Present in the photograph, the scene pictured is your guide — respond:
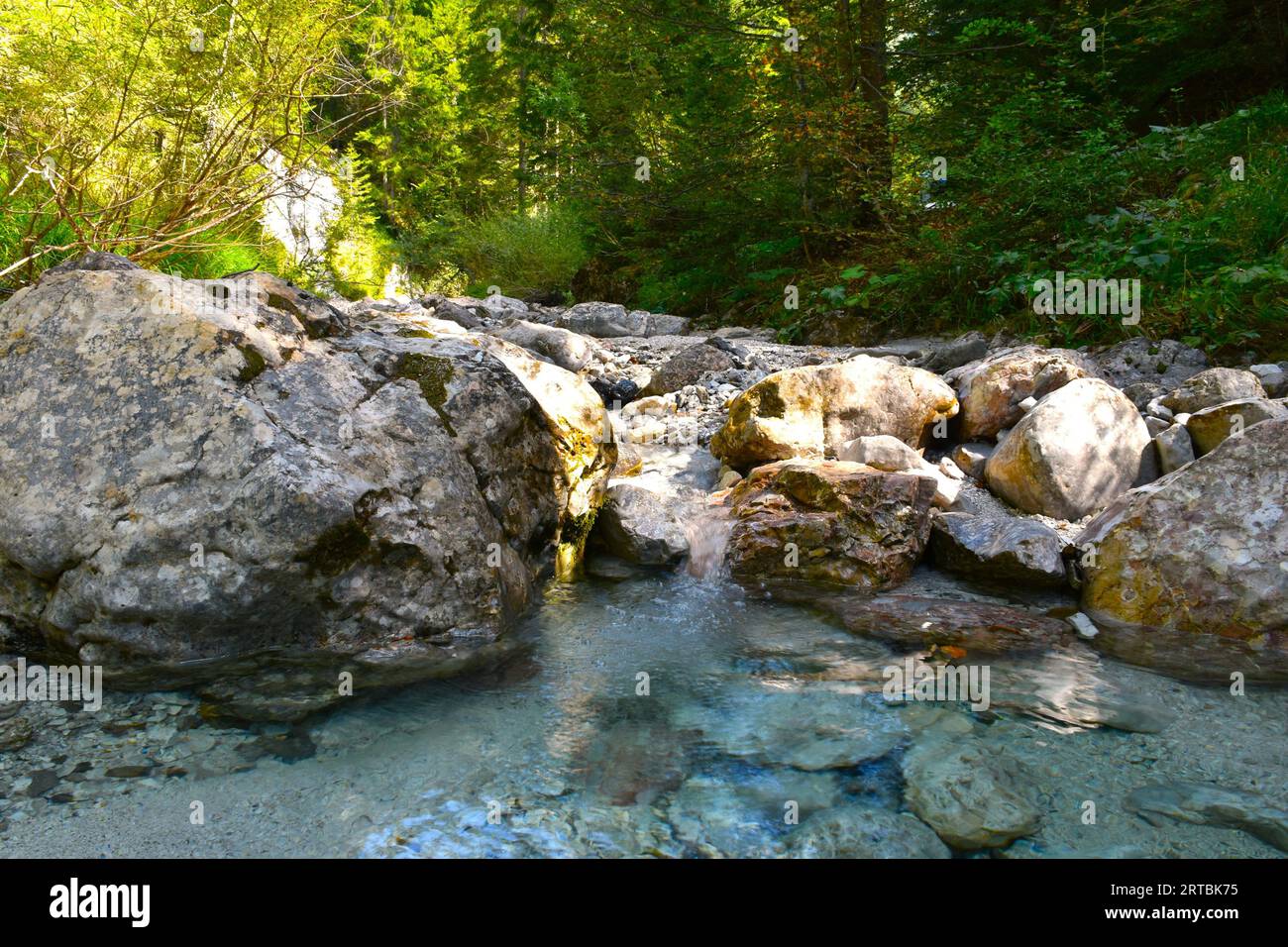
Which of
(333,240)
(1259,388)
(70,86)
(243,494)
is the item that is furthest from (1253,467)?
(333,240)

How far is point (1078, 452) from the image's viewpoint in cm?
462

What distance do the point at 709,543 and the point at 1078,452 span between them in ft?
7.09

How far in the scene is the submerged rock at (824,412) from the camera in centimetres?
538

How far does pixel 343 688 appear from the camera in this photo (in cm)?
294

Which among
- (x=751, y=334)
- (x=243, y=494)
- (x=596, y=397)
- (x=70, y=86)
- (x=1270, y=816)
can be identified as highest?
(x=70, y=86)

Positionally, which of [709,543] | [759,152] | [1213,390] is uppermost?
[759,152]

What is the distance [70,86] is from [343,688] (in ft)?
16.6

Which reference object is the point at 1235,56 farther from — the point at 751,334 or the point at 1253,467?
the point at 1253,467

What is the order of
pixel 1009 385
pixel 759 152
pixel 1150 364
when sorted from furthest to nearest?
pixel 759 152, pixel 1150 364, pixel 1009 385

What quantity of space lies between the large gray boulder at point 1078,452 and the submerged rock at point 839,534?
708mm

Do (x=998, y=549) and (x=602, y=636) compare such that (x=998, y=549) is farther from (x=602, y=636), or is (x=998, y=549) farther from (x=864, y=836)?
(x=864, y=836)

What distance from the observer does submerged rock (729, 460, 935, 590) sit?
13.9ft

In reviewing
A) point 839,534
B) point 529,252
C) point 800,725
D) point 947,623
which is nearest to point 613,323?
point 529,252

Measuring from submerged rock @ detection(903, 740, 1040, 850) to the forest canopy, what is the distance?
16.5 ft
